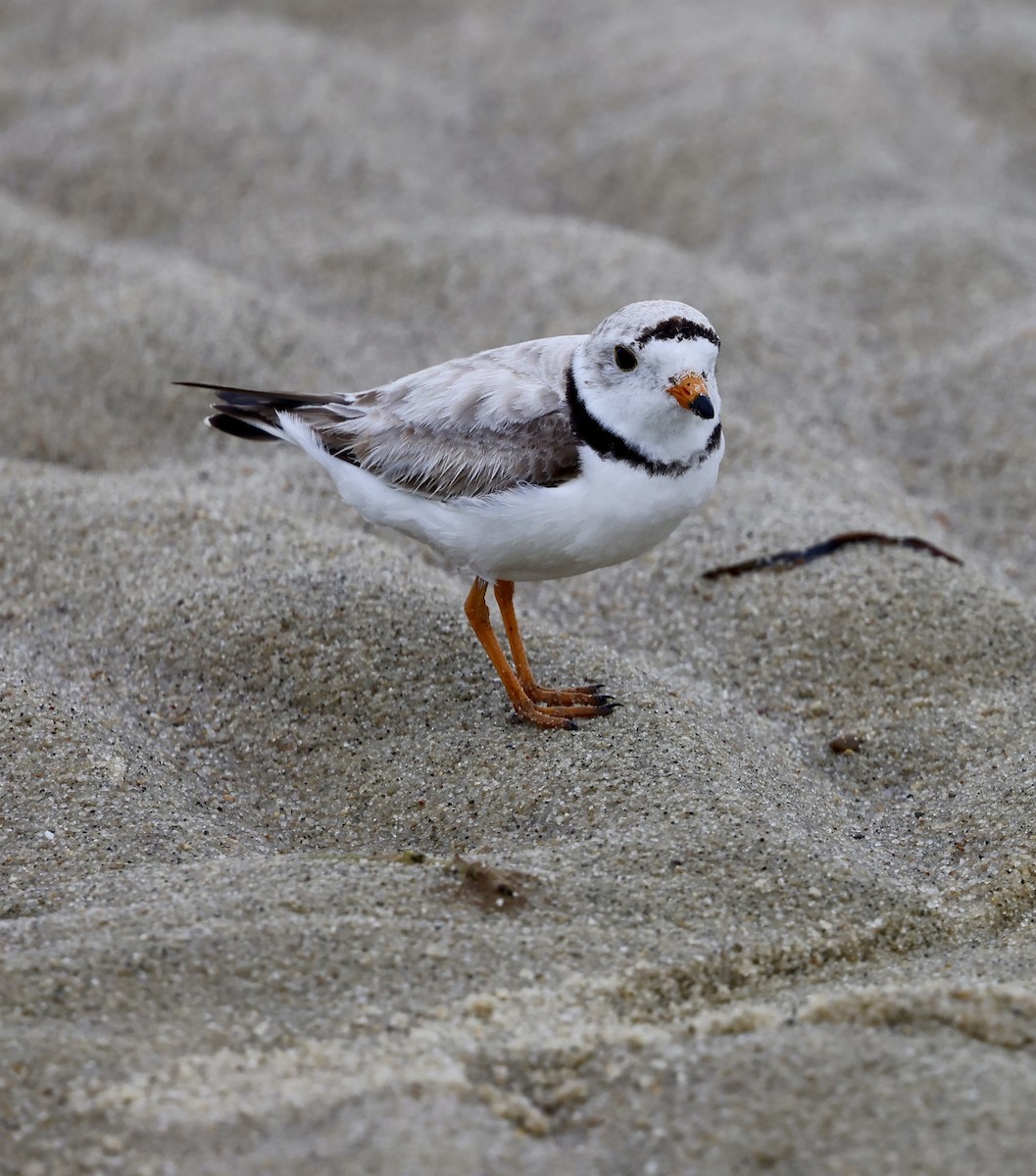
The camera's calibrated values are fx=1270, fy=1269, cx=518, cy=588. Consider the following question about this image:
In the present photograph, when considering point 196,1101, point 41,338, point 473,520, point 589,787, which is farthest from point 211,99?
point 196,1101

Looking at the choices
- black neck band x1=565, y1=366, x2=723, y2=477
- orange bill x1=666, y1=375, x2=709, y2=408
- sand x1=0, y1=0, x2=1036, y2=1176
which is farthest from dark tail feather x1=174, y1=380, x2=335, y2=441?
orange bill x1=666, y1=375, x2=709, y2=408

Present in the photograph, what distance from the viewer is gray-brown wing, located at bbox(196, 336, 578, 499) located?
11.8 feet

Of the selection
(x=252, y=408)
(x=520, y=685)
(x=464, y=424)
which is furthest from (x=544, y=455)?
(x=252, y=408)

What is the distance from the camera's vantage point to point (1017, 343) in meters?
6.12

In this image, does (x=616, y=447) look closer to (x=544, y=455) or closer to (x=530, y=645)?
(x=544, y=455)

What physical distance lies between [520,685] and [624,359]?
112cm

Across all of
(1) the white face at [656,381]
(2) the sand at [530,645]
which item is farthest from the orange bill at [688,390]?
(2) the sand at [530,645]

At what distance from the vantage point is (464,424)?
148 inches

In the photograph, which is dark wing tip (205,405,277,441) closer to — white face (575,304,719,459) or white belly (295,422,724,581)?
white belly (295,422,724,581)

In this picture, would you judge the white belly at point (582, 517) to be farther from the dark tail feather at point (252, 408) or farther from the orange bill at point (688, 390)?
the dark tail feather at point (252, 408)

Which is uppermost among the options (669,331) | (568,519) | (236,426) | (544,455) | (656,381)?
(669,331)

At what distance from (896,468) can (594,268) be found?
1.92m

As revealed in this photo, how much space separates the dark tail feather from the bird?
138 millimetres

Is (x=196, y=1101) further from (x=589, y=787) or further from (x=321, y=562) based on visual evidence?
(x=321, y=562)
